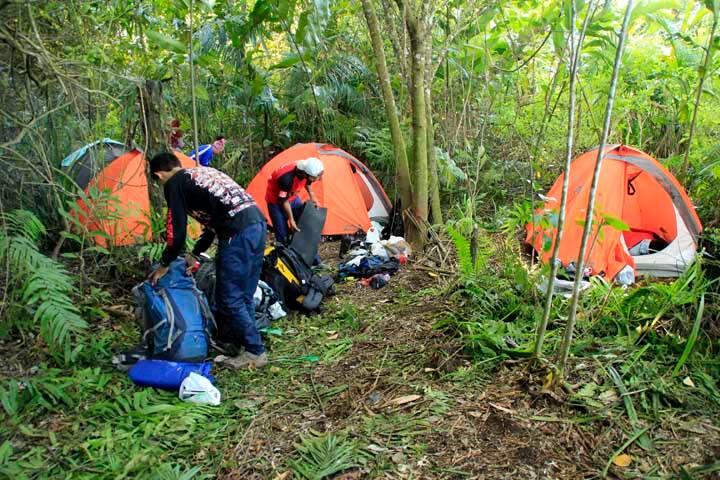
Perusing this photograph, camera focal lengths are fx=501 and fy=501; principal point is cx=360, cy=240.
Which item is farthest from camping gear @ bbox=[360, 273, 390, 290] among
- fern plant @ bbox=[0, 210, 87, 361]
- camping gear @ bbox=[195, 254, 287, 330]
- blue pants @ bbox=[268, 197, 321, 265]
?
fern plant @ bbox=[0, 210, 87, 361]

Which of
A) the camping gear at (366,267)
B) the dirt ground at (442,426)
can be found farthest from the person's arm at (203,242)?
the camping gear at (366,267)

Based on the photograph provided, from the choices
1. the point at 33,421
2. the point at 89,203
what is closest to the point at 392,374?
the point at 33,421

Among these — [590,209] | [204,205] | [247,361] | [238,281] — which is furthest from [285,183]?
[590,209]

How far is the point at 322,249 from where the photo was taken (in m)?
6.23

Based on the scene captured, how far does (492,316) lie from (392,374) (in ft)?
2.72

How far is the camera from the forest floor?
2217 mm

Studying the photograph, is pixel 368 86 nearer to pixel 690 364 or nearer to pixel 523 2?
pixel 523 2

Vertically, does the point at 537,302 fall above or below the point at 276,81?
below

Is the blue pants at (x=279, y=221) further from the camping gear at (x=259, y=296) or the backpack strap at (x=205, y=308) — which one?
the backpack strap at (x=205, y=308)

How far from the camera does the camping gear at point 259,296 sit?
3637 mm

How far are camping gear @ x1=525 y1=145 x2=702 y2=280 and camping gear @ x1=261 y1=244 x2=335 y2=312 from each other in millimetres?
2126

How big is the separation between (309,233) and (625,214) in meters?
3.59

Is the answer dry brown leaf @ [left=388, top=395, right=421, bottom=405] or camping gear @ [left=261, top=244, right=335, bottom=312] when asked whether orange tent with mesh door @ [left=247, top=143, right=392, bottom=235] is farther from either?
dry brown leaf @ [left=388, top=395, right=421, bottom=405]

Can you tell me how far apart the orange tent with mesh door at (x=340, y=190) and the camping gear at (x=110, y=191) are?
1206mm
